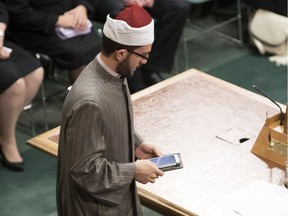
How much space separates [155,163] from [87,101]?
0.50 metres

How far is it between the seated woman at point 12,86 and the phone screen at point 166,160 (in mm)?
1404

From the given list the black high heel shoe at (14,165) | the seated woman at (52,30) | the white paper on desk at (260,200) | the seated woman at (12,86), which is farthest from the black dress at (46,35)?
the white paper on desk at (260,200)

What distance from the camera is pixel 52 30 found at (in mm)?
4379

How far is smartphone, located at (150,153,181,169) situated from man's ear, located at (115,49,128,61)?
50 centimetres

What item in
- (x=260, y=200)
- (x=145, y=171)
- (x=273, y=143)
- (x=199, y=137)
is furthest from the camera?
(x=199, y=137)

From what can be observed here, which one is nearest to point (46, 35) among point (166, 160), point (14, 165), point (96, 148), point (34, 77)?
point (34, 77)

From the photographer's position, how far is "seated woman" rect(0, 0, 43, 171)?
161 inches

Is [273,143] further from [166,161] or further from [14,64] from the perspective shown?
[14,64]

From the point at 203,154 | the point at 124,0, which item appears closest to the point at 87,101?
the point at 203,154

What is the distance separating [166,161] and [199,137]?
0.53 m

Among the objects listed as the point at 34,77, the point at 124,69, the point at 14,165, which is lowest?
the point at 14,165

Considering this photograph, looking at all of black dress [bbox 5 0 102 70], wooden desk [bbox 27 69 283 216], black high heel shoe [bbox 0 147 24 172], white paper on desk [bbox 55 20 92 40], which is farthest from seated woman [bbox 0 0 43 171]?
wooden desk [bbox 27 69 283 216]

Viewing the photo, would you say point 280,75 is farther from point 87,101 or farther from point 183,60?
point 87,101

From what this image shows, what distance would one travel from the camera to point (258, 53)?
18.4 feet
